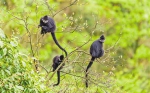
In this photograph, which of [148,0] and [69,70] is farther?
[148,0]

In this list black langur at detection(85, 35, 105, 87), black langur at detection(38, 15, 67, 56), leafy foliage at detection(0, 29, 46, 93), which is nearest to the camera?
leafy foliage at detection(0, 29, 46, 93)

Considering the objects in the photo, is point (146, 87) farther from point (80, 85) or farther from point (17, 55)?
point (17, 55)

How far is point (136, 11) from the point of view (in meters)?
14.0

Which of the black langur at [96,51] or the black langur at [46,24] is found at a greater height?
the black langur at [46,24]

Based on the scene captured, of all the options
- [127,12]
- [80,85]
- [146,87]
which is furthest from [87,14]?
[80,85]

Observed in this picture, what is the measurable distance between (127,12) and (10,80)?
11.7 m

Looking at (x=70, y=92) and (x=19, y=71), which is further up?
(x=19, y=71)

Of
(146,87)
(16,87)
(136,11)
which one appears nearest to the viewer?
(16,87)

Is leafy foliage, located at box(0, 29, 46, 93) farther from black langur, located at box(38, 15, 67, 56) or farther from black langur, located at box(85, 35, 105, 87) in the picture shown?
black langur, located at box(38, 15, 67, 56)

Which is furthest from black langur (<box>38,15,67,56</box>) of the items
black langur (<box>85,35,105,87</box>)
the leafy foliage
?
the leafy foliage

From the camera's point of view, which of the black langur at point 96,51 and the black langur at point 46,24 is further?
the black langur at point 46,24

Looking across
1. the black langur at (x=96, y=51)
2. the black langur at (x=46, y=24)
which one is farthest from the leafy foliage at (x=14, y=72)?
the black langur at (x=46, y=24)

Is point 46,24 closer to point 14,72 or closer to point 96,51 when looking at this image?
point 96,51

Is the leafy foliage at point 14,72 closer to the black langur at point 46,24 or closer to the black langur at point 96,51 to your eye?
the black langur at point 96,51
